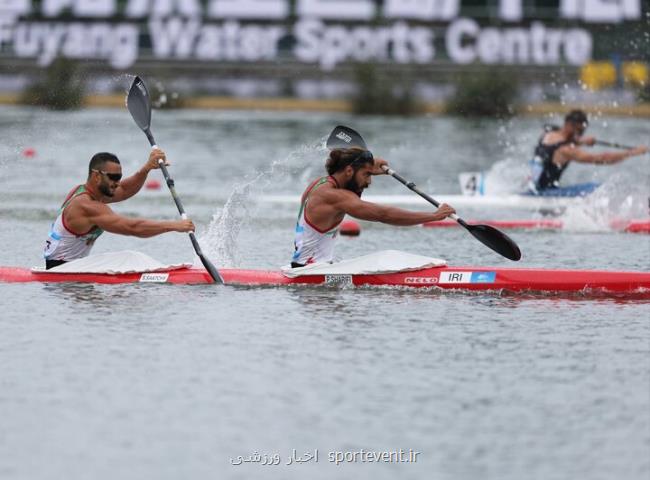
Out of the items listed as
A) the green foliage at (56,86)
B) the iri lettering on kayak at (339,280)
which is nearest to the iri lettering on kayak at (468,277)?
the iri lettering on kayak at (339,280)

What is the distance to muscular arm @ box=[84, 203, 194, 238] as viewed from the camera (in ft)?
41.5

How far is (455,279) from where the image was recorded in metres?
12.9

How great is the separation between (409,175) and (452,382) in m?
18.2

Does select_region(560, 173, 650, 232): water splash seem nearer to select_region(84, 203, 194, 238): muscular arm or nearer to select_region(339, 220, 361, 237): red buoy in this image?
select_region(339, 220, 361, 237): red buoy

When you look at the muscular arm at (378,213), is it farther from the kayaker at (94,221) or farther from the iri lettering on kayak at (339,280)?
the kayaker at (94,221)

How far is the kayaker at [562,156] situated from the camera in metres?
20.2

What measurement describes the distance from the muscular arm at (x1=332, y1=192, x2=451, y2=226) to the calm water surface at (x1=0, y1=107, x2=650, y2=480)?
67cm

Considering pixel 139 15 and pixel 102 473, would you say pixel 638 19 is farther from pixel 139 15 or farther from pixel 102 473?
pixel 102 473

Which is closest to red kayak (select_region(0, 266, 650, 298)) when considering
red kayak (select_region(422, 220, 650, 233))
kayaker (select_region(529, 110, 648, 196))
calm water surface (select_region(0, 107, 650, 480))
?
calm water surface (select_region(0, 107, 650, 480))

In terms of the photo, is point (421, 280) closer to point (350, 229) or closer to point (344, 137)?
point (344, 137)

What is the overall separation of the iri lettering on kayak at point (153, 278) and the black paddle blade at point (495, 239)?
9.91ft

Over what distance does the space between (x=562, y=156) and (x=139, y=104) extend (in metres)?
7.46

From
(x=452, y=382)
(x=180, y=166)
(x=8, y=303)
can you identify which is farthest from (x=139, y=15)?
(x=452, y=382)

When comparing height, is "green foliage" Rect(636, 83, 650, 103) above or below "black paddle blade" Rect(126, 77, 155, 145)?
above
